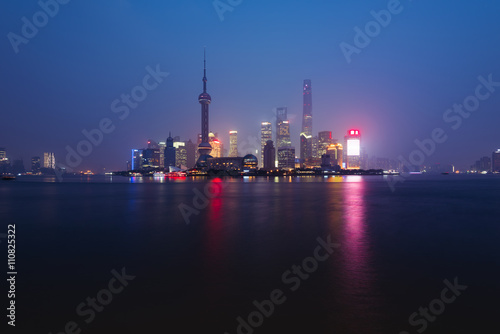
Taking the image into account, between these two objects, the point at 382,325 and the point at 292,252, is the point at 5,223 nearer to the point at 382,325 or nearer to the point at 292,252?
the point at 292,252

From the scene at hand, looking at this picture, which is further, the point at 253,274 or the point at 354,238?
the point at 354,238

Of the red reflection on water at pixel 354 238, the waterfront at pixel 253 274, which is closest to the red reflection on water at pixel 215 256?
the waterfront at pixel 253 274

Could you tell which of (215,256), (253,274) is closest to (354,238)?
(215,256)

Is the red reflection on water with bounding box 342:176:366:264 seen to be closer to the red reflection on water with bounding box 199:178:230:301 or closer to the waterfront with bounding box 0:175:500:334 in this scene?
the waterfront with bounding box 0:175:500:334

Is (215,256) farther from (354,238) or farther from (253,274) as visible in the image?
(354,238)

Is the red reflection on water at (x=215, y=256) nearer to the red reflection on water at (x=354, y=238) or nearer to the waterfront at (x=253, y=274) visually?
the waterfront at (x=253, y=274)

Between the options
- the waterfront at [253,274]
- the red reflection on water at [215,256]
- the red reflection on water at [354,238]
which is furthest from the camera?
the red reflection on water at [354,238]

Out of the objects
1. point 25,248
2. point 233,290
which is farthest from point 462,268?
point 25,248

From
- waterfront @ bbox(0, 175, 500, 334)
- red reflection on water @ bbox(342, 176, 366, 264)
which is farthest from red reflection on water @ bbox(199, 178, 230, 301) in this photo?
red reflection on water @ bbox(342, 176, 366, 264)

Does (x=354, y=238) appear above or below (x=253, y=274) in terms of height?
below

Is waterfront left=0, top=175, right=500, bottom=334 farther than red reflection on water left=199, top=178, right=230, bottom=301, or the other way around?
red reflection on water left=199, top=178, right=230, bottom=301

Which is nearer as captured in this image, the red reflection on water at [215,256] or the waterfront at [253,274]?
the waterfront at [253,274]

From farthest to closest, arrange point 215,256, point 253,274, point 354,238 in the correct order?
1. point 354,238
2. point 215,256
3. point 253,274
